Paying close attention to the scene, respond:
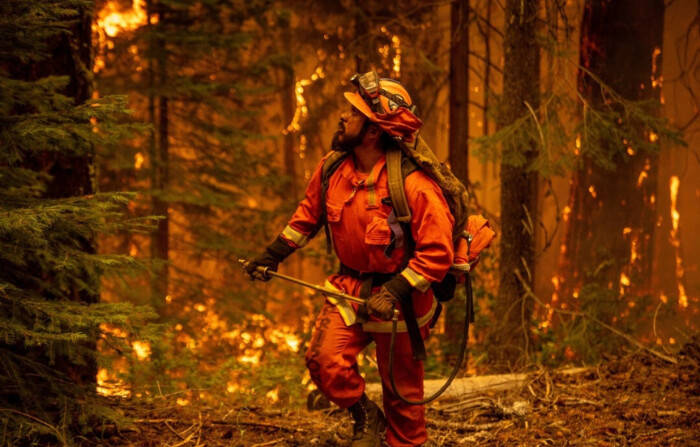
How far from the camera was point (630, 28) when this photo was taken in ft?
34.0

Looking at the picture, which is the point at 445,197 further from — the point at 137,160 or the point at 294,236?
the point at 137,160

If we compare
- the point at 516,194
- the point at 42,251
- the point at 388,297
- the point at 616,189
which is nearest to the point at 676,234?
the point at 616,189

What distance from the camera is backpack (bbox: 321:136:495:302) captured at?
4.41 m

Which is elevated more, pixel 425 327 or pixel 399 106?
pixel 399 106

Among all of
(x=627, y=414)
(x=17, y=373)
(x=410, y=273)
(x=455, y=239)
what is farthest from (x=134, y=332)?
(x=627, y=414)

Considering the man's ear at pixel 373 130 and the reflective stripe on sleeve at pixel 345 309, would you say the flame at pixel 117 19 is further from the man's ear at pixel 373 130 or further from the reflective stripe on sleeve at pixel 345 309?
the reflective stripe on sleeve at pixel 345 309

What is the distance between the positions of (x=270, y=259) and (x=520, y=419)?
2548mm

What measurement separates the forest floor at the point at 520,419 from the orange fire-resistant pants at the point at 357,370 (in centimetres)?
64

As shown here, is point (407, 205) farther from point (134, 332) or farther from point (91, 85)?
point (91, 85)

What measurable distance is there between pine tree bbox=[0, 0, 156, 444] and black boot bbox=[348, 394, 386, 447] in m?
1.67

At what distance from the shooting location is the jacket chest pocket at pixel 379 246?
439 cm

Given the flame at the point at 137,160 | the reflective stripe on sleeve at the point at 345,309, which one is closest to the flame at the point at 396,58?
the flame at the point at 137,160

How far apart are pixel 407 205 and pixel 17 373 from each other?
9.32 ft

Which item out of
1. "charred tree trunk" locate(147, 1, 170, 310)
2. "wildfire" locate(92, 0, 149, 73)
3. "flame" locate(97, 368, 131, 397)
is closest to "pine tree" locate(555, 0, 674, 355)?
"flame" locate(97, 368, 131, 397)
